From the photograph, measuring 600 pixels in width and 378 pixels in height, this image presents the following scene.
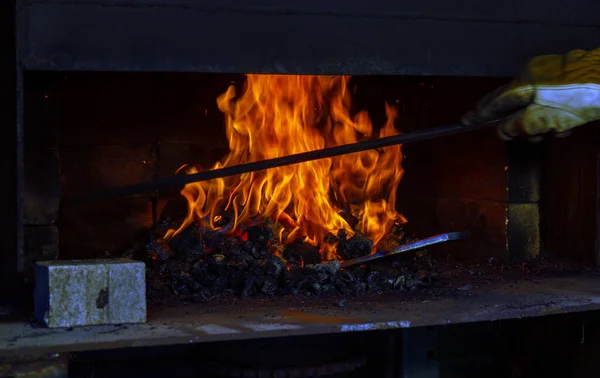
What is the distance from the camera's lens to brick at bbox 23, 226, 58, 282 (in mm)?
4188

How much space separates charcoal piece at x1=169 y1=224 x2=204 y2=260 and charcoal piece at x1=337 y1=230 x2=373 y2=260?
0.74 meters

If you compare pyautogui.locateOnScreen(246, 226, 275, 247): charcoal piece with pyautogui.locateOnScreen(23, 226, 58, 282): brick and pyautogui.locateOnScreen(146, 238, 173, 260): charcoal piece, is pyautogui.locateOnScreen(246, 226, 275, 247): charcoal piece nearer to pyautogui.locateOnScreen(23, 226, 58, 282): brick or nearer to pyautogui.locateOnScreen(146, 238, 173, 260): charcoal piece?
pyautogui.locateOnScreen(146, 238, 173, 260): charcoal piece

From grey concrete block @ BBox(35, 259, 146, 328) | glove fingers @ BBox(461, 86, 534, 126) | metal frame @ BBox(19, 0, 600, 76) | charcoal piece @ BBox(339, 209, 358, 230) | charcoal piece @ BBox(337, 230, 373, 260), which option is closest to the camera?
grey concrete block @ BBox(35, 259, 146, 328)

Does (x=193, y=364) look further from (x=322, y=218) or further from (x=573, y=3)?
(x=573, y=3)

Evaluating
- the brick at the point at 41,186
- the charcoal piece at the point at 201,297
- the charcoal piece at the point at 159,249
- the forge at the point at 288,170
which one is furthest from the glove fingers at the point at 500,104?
the brick at the point at 41,186

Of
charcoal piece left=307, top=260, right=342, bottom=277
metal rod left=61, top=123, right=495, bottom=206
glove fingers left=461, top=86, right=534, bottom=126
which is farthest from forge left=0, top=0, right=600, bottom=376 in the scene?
metal rod left=61, top=123, right=495, bottom=206

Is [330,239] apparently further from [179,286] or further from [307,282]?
[179,286]

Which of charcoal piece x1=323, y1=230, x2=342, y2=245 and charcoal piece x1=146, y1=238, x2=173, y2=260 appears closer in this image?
charcoal piece x1=146, y1=238, x2=173, y2=260

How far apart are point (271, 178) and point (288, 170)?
11 centimetres

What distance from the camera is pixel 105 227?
15.9ft

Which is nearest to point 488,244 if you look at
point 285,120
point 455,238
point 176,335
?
point 455,238

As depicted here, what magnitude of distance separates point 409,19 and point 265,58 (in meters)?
0.76

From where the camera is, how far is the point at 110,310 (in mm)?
3344

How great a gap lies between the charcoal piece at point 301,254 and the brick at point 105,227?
0.93 metres
